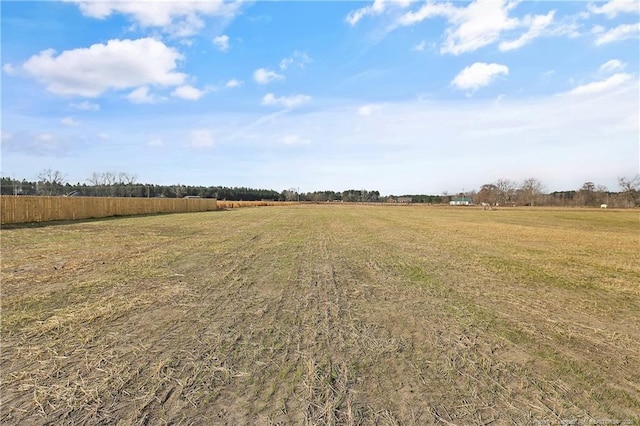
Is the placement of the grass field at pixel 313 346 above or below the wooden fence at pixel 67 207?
below

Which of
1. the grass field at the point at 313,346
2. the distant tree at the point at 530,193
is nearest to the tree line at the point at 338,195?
the distant tree at the point at 530,193

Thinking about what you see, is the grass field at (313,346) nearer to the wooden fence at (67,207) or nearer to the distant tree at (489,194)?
the wooden fence at (67,207)

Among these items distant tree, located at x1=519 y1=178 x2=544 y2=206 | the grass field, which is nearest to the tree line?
distant tree, located at x1=519 y1=178 x2=544 y2=206

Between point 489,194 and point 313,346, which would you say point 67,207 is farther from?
point 489,194

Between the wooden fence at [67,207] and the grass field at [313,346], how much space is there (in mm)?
16844

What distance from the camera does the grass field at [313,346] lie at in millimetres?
2668

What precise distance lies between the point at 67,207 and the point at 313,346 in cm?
2867

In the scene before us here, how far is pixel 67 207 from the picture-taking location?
25.3 m

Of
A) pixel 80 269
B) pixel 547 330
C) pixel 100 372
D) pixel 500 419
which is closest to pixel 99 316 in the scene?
pixel 100 372

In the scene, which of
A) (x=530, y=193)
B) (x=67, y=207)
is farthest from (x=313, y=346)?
(x=530, y=193)

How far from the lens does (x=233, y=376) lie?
3.12 metres

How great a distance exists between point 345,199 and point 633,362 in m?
156

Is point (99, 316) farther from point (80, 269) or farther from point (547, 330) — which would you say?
point (547, 330)

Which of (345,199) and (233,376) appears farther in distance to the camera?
(345,199)
